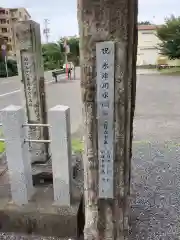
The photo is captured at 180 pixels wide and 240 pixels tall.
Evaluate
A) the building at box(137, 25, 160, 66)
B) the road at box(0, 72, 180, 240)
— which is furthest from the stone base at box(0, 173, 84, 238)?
the building at box(137, 25, 160, 66)

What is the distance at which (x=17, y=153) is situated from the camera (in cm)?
265

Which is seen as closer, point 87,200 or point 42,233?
point 87,200

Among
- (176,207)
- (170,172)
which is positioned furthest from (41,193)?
(170,172)

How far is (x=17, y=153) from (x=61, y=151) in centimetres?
44

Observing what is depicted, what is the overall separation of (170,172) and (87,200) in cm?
217

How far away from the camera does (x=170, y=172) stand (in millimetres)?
4035

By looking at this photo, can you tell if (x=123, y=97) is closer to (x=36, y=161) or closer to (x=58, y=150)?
(x=58, y=150)

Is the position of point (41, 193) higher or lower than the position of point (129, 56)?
lower

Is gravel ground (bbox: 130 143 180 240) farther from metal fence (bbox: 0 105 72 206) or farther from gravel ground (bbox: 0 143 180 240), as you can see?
metal fence (bbox: 0 105 72 206)

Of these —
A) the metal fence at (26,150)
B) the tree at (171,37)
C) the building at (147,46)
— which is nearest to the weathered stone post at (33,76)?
the metal fence at (26,150)

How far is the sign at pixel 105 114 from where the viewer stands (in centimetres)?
181

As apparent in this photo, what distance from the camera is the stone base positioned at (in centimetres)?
266

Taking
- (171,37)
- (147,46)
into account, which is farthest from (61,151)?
(147,46)

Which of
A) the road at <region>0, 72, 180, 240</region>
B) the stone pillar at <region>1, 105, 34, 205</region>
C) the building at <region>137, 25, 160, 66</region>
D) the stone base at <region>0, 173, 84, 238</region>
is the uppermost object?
the building at <region>137, 25, 160, 66</region>
